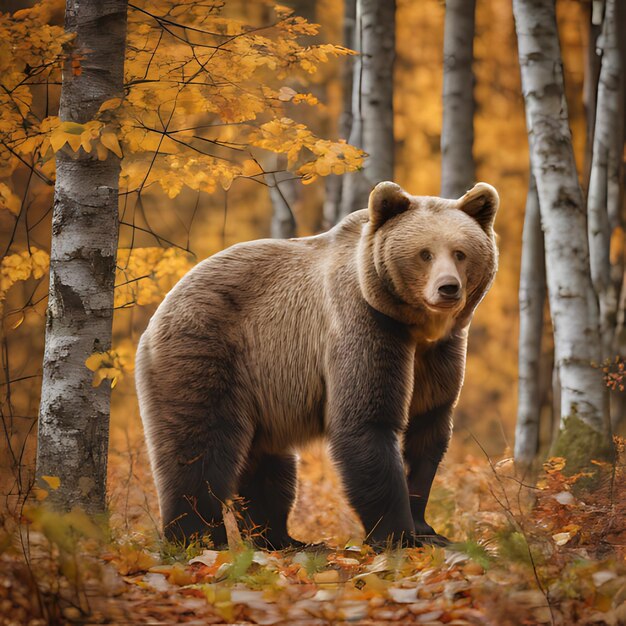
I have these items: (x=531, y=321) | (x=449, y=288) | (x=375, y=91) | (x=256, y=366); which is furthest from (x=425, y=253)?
(x=531, y=321)

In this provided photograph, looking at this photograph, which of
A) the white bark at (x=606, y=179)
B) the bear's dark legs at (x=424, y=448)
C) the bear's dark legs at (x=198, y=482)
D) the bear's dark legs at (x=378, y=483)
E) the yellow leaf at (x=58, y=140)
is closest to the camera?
the yellow leaf at (x=58, y=140)

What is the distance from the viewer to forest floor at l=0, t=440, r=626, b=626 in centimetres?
351

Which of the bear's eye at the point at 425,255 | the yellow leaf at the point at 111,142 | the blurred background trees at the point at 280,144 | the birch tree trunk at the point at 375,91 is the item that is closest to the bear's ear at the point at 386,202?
the blurred background trees at the point at 280,144

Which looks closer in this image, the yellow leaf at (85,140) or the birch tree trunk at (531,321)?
the yellow leaf at (85,140)

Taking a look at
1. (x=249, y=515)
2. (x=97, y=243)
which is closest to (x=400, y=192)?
(x=97, y=243)

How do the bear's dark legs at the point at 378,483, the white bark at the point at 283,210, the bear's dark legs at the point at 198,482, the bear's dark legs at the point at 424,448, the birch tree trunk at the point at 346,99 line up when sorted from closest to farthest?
the bear's dark legs at the point at 378,483 → the bear's dark legs at the point at 198,482 → the bear's dark legs at the point at 424,448 → the white bark at the point at 283,210 → the birch tree trunk at the point at 346,99

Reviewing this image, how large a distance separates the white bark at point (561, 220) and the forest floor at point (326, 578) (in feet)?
5.20

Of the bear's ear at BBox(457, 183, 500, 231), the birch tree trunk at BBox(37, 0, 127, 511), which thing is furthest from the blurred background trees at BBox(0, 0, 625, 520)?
the bear's ear at BBox(457, 183, 500, 231)

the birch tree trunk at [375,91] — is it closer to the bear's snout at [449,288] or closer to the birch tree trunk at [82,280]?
the birch tree trunk at [82,280]

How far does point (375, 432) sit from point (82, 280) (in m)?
1.92

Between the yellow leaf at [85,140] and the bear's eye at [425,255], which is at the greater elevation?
the yellow leaf at [85,140]

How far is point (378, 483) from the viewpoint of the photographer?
5023mm

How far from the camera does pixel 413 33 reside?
53.4 feet

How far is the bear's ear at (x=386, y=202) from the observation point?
509 centimetres
